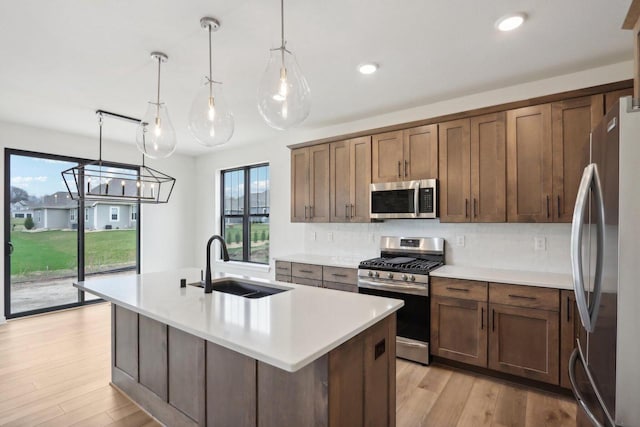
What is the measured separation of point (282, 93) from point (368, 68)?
1256 millimetres

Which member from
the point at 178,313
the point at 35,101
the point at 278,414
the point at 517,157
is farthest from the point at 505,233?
the point at 35,101

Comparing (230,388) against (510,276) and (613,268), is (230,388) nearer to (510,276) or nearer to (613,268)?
(613,268)

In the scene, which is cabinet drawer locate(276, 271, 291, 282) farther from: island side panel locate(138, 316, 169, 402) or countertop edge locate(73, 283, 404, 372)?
countertop edge locate(73, 283, 404, 372)

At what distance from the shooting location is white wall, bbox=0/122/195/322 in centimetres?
438

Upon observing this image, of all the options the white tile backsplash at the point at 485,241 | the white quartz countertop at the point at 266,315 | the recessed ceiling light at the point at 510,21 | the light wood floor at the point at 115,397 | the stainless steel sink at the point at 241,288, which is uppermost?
the recessed ceiling light at the point at 510,21

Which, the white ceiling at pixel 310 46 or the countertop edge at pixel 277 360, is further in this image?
the white ceiling at pixel 310 46

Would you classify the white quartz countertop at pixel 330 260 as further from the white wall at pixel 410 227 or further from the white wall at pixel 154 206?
the white wall at pixel 154 206

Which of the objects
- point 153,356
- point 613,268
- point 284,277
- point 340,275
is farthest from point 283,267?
point 613,268

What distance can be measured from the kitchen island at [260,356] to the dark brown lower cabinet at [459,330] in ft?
4.03

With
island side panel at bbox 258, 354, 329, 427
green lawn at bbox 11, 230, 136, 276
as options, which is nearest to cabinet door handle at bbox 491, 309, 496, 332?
island side panel at bbox 258, 354, 329, 427

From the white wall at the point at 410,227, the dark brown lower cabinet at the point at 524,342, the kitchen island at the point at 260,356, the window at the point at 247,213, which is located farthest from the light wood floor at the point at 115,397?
the window at the point at 247,213

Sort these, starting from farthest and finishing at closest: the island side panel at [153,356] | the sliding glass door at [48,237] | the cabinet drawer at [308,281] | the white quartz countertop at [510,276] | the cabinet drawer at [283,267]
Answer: the sliding glass door at [48,237]
the cabinet drawer at [283,267]
the cabinet drawer at [308,281]
the white quartz countertop at [510,276]
the island side panel at [153,356]

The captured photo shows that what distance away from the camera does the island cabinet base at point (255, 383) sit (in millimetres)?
1449

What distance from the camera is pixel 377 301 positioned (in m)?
1.94
